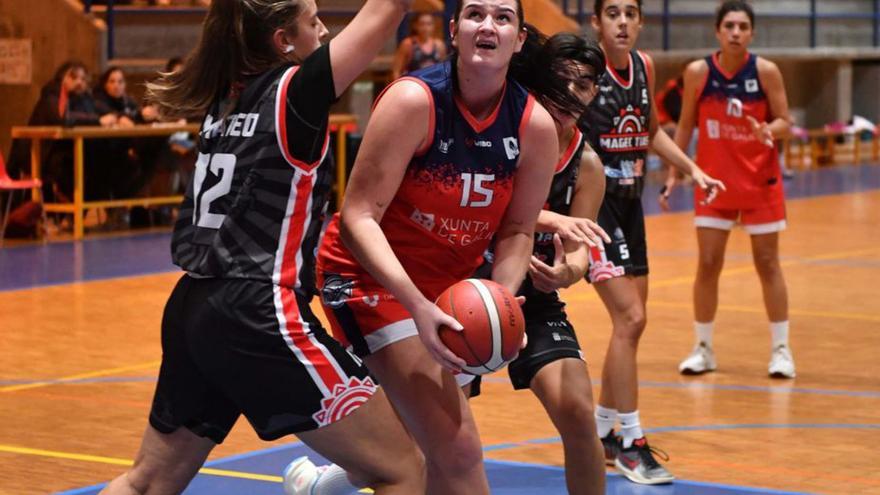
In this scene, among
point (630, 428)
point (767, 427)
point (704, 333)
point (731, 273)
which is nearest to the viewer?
point (630, 428)

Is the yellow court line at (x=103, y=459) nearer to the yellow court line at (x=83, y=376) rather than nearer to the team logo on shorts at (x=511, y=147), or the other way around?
the yellow court line at (x=83, y=376)

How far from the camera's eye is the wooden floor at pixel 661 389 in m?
6.82

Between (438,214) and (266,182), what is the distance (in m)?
0.72

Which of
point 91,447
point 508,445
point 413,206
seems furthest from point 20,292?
point 413,206

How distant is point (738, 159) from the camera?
9180mm

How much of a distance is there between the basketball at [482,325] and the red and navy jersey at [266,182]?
17.3 inches

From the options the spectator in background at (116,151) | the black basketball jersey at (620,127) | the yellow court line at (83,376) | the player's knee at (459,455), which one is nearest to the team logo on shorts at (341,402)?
the player's knee at (459,455)

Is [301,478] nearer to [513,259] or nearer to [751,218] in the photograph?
[513,259]

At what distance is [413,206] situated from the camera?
474 centimetres

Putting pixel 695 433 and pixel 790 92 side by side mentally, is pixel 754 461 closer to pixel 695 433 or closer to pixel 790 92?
pixel 695 433

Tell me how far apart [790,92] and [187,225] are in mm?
24765

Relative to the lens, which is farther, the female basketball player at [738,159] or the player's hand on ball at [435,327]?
the female basketball player at [738,159]

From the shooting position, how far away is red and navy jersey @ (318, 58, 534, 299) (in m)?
4.64

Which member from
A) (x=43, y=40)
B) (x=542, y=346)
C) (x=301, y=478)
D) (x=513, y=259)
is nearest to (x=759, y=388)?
(x=542, y=346)
